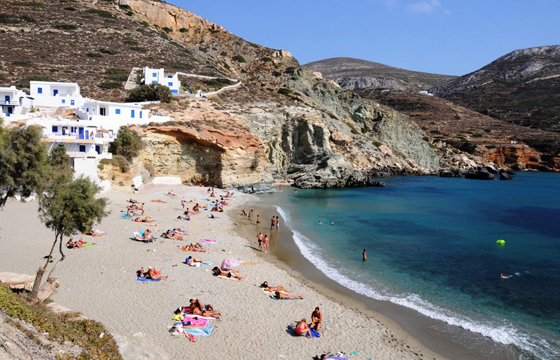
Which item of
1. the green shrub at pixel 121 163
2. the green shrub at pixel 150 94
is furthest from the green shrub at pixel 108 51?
the green shrub at pixel 121 163

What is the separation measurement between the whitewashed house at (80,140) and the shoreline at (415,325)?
19247 millimetres

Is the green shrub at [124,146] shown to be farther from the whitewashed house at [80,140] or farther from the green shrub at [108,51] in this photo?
the green shrub at [108,51]

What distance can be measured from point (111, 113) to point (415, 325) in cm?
3364

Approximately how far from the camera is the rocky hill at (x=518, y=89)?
391 feet

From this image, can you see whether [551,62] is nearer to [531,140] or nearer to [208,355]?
[531,140]

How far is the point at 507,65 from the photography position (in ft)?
546

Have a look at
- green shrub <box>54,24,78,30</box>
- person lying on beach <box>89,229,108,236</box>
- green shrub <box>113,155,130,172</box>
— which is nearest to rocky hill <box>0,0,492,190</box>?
green shrub <box>54,24,78,30</box>

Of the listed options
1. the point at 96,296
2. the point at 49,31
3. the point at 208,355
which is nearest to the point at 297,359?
the point at 208,355

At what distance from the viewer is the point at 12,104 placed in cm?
3622

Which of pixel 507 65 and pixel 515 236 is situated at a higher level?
pixel 507 65

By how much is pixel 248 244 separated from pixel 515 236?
61.2 feet

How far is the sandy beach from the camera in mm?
11031

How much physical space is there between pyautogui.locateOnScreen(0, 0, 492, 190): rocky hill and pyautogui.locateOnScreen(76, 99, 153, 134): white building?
185 centimetres

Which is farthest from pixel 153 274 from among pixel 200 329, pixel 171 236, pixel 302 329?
pixel 171 236
